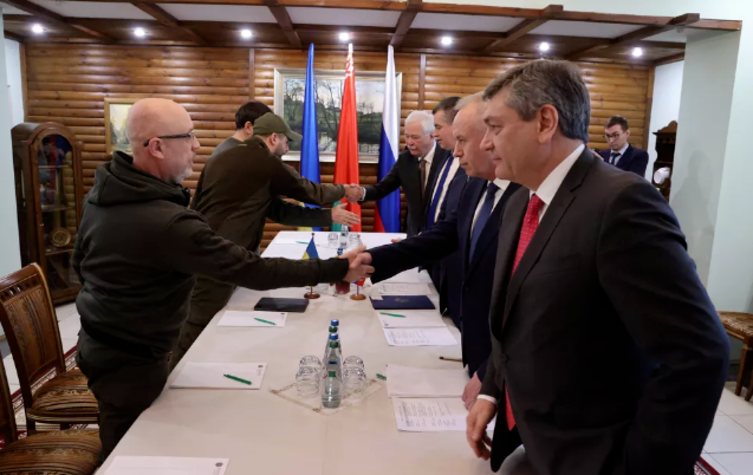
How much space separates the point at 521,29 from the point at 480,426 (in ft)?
15.2

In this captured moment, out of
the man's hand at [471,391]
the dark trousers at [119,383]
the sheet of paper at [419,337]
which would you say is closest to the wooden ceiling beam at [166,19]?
the dark trousers at [119,383]

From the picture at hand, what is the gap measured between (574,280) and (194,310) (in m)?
2.21

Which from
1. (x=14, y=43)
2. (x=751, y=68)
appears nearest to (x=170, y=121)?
(x=751, y=68)

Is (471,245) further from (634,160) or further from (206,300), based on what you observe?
(634,160)

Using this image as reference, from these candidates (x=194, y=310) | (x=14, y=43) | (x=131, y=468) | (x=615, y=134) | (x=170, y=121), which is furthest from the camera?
(x=14, y=43)

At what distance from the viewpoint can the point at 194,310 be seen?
2750mm

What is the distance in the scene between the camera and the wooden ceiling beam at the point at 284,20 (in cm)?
423

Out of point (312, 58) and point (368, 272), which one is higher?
point (312, 58)

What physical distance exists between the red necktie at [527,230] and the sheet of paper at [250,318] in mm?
1215

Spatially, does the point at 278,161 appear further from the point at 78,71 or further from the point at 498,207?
the point at 78,71

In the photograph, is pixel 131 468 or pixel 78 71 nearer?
pixel 131 468

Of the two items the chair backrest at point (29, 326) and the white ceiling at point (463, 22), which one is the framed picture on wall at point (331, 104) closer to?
the white ceiling at point (463, 22)

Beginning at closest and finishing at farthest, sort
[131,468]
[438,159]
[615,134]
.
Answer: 1. [131,468]
2. [438,159]
3. [615,134]

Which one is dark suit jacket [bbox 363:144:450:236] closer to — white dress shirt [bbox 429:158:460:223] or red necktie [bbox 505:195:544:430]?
white dress shirt [bbox 429:158:460:223]
